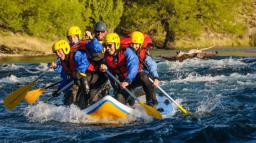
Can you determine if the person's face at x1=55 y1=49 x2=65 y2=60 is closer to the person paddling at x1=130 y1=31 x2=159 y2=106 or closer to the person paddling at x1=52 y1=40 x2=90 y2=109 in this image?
the person paddling at x1=52 y1=40 x2=90 y2=109

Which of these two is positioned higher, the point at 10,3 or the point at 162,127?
the point at 10,3

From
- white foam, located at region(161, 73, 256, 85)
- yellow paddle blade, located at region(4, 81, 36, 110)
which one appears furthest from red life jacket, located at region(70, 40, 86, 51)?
white foam, located at region(161, 73, 256, 85)

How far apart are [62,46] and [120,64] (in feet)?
4.19

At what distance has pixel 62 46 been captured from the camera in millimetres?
11164

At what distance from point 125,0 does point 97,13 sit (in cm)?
736

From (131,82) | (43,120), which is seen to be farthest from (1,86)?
(131,82)

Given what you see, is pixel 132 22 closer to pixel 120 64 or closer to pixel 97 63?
pixel 97 63

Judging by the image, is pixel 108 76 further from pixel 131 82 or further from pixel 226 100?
pixel 226 100

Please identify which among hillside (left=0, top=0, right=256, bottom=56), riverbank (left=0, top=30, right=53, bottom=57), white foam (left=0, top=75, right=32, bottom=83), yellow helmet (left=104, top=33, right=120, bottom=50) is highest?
hillside (left=0, top=0, right=256, bottom=56)

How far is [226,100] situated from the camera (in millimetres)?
13805

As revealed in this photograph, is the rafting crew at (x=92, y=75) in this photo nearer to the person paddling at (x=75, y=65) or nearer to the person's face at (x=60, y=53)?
the person paddling at (x=75, y=65)

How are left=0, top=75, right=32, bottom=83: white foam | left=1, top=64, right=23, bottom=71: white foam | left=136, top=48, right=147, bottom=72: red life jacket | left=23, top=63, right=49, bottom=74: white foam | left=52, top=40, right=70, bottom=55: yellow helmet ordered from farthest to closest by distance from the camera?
left=1, top=64, right=23, bottom=71: white foam → left=23, top=63, right=49, bottom=74: white foam → left=0, top=75, right=32, bottom=83: white foam → left=136, top=48, right=147, bottom=72: red life jacket → left=52, top=40, right=70, bottom=55: yellow helmet

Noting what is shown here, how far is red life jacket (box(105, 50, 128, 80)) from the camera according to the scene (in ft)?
36.4

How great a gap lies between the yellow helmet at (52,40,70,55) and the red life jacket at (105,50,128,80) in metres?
0.85
